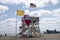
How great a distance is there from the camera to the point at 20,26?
205ft

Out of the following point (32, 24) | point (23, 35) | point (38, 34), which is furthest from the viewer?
point (38, 34)

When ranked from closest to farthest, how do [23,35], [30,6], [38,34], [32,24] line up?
[30,6] < [23,35] < [32,24] < [38,34]

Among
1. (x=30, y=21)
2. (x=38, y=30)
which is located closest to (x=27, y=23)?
(x=30, y=21)

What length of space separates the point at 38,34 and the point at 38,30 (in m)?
1.92

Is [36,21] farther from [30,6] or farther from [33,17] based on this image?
[30,6]

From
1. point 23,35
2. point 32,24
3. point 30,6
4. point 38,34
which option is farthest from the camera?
point 38,34

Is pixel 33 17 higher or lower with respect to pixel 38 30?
higher

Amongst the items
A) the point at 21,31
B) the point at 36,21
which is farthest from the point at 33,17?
the point at 21,31

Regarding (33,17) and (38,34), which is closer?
(33,17)

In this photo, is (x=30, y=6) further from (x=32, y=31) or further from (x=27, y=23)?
(x=32, y=31)

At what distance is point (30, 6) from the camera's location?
52781mm

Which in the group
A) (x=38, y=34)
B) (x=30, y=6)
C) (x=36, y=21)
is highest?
(x=30, y=6)

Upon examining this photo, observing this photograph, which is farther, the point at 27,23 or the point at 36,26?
the point at 36,26

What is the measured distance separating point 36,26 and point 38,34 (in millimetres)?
3969
